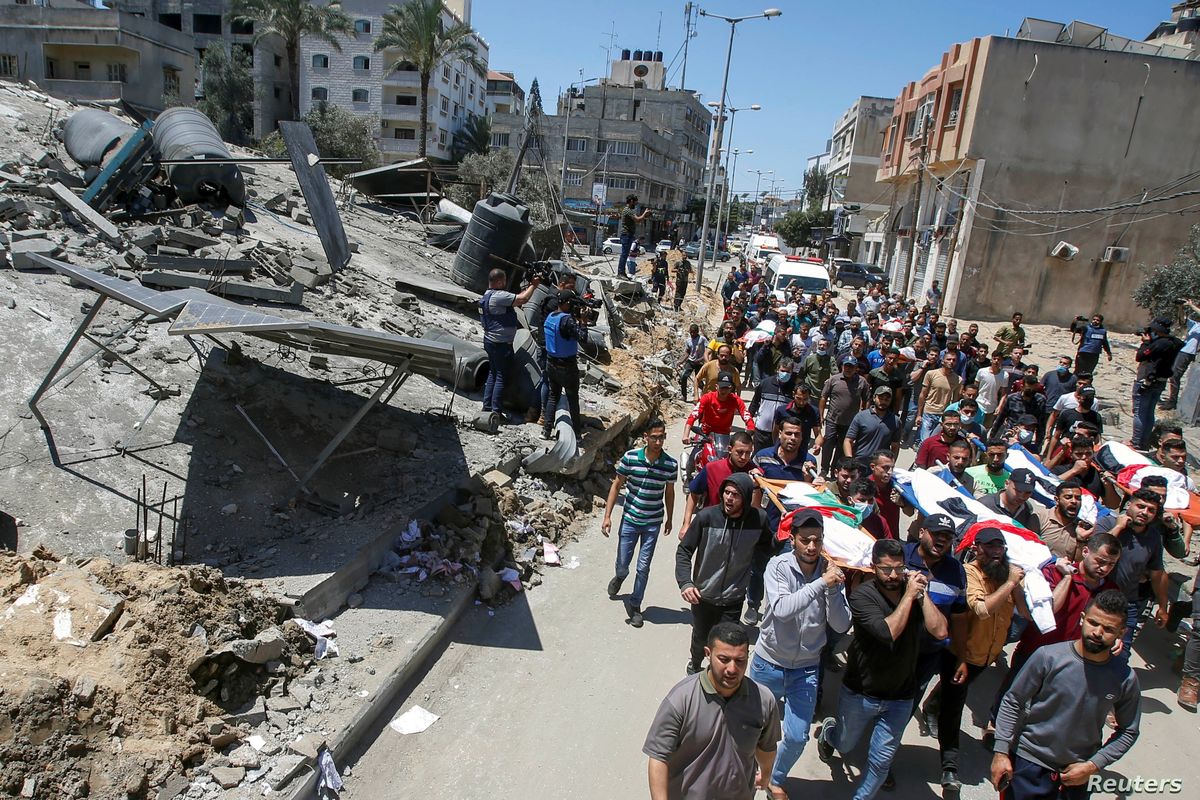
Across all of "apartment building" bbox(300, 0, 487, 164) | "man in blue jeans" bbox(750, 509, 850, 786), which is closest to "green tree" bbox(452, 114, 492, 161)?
"apartment building" bbox(300, 0, 487, 164)

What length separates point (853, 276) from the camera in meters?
34.5

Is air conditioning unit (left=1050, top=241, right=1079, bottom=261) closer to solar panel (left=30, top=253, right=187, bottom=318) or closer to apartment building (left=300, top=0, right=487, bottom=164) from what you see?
solar panel (left=30, top=253, right=187, bottom=318)

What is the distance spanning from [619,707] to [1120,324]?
24.7 metres

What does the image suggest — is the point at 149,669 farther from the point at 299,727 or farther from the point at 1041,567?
the point at 1041,567

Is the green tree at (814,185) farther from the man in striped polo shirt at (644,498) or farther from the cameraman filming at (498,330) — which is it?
the man in striped polo shirt at (644,498)

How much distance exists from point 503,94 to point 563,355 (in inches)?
2895

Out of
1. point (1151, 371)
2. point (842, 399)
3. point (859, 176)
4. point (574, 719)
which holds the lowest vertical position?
point (574, 719)

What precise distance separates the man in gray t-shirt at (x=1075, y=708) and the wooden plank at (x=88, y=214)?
35.2 ft

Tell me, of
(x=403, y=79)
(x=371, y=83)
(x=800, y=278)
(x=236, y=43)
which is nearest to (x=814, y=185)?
(x=403, y=79)

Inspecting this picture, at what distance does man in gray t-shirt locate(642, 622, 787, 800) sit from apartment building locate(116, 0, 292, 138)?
5322 cm

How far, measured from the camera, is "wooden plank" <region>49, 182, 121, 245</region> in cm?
954

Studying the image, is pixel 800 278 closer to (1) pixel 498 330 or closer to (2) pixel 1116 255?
(2) pixel 1116 255

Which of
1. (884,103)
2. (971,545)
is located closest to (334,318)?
(971,545)

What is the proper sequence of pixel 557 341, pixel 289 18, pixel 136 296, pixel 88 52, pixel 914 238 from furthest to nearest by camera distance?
pixel 289 18 < pixel 88 52 < pixel 914 238 < pixel 557 341 < pixel 136 296
